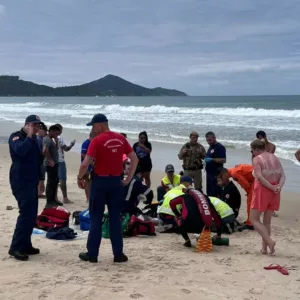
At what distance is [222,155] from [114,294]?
4702 mm

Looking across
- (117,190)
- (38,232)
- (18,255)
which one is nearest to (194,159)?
(38,232)

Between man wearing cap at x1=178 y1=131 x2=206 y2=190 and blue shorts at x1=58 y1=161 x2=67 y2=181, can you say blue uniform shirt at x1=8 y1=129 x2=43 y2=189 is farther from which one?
→ man wearing cap at x1=178 y1=131 x2=206 y2=190

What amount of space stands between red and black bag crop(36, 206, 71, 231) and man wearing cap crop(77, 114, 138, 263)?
60.3 inches

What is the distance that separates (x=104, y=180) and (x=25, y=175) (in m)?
0.91

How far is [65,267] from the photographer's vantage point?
5059mm

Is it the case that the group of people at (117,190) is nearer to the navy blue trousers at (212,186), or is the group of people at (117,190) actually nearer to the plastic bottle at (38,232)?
the navy blue trousers at (212,186)

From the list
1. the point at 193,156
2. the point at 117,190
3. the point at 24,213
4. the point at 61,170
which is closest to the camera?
the point at 117,190

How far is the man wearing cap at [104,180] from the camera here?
5.04m

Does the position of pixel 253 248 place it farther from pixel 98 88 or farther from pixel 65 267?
pixel 98 88

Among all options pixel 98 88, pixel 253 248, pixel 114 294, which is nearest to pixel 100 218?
pixel 114 294

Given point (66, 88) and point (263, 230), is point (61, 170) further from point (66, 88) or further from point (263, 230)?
point (66, 88)

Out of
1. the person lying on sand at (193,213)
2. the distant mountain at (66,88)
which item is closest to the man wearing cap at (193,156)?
the person lying on sand at (193,213)

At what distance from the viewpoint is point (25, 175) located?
5.23 m

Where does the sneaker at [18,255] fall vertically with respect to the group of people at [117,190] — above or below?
below
